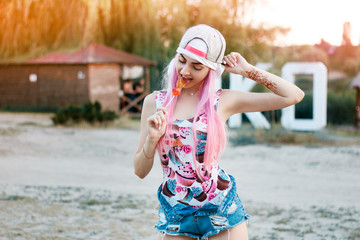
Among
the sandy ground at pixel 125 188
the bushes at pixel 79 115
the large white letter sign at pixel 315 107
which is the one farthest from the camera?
the bushes at pixel 79 115

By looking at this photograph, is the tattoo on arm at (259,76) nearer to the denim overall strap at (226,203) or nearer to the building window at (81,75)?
the denim overall strap at (226,203)

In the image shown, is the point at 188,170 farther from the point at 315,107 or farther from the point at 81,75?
the point at 81,75

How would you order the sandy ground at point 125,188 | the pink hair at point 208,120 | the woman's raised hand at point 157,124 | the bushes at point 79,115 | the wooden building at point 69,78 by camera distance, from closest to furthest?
1. the woman's raised hand at point 157,124
2. the pink hair at point 208,120
3. the sandy ground at point 125,188
4. the bushes at point 79,115
5. the wooden building at point 69,78

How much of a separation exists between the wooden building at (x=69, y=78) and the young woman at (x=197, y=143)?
16317mm

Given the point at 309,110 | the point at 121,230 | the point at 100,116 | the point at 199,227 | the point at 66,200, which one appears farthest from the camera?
the point at 309,110

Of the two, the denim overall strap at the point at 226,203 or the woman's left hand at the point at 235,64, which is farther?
the woman's left hand at the point at 235,64

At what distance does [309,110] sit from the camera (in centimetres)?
1828

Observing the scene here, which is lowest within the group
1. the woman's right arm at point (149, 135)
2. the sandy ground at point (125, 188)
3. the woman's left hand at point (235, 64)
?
the sandy ground at point (125, 188)

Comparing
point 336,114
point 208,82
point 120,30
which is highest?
point 120,30

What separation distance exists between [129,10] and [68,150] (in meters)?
9.56

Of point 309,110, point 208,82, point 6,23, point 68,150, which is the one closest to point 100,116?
point 68,150

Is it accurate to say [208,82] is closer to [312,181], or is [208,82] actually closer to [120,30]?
[312,181]

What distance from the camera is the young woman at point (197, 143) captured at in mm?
2010

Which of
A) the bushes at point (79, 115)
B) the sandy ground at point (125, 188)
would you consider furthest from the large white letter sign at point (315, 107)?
the bushes at point (79, 115)
